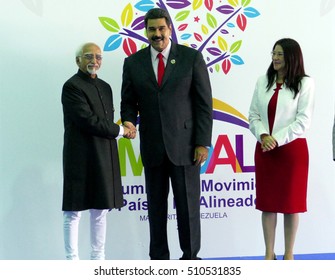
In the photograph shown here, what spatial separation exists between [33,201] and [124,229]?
0.75 meters

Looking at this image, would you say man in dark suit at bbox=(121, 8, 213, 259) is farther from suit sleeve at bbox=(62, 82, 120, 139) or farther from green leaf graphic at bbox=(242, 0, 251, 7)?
green leaf graphic at bbox=(242, 0, 251, 7)

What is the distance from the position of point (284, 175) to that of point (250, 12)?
1.39 m

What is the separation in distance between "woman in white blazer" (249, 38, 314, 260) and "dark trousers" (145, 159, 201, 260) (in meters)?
0.51

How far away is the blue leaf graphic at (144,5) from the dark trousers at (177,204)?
135cm

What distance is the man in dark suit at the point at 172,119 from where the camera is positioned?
3.06 metres

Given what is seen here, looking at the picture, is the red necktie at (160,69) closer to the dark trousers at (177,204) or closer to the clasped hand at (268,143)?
the dark trousers at (177,204)

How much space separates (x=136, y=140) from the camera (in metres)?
3.86

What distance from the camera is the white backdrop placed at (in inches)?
147

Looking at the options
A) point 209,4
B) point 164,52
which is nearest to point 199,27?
point 209,4

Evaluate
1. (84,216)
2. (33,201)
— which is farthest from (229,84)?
(33,201)

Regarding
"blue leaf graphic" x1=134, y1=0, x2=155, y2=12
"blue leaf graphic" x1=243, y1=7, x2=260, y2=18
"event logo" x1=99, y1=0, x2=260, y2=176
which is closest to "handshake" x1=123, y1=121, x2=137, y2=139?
"event logo" x1=99, y1=0, x2=260, y2=176

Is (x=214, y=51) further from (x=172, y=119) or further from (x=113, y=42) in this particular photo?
(x=172, y=119)

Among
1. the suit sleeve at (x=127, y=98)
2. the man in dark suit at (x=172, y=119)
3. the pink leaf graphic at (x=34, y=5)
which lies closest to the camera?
the man in dark suit at (x=172, y=119)

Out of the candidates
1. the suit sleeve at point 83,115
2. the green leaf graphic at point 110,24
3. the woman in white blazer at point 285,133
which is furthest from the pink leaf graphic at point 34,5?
the woman in white blazer at point 285,133
